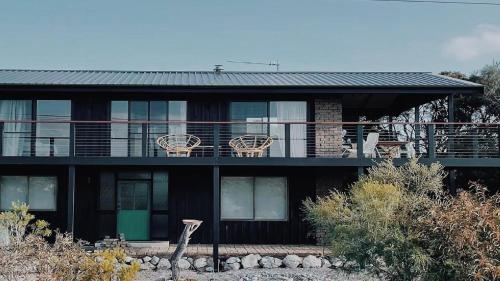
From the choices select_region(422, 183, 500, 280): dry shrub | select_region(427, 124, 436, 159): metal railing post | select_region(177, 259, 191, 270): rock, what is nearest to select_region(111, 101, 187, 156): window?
select_region(177, 259, 191, 270): rock

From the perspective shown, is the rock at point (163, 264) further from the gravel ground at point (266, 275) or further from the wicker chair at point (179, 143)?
the wicker chair at point (179, 143)

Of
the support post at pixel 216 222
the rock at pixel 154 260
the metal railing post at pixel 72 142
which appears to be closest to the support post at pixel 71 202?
the metal railing post at pixel 72 142

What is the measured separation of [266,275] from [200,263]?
1.99 meters

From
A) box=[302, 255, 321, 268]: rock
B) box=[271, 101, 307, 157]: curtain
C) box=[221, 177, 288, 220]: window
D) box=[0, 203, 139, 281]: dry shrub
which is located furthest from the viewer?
box=[221, 177, 288, 220]: window

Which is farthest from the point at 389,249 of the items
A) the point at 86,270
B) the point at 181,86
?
the point at 181,86

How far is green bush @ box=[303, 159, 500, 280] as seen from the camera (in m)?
7.65

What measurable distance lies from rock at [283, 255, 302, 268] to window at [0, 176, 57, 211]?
710 cm

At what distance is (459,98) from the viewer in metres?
28.4

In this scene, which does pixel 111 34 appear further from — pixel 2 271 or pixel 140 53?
pixel 2 271

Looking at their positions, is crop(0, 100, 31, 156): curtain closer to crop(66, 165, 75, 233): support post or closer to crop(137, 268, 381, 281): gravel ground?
crop(66, 165, 75, 233): support post

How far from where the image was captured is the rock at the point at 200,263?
1459cm

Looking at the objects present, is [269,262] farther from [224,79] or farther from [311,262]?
[224,79]

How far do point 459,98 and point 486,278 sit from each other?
22.3 meters

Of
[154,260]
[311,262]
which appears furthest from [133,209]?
[311,262]
